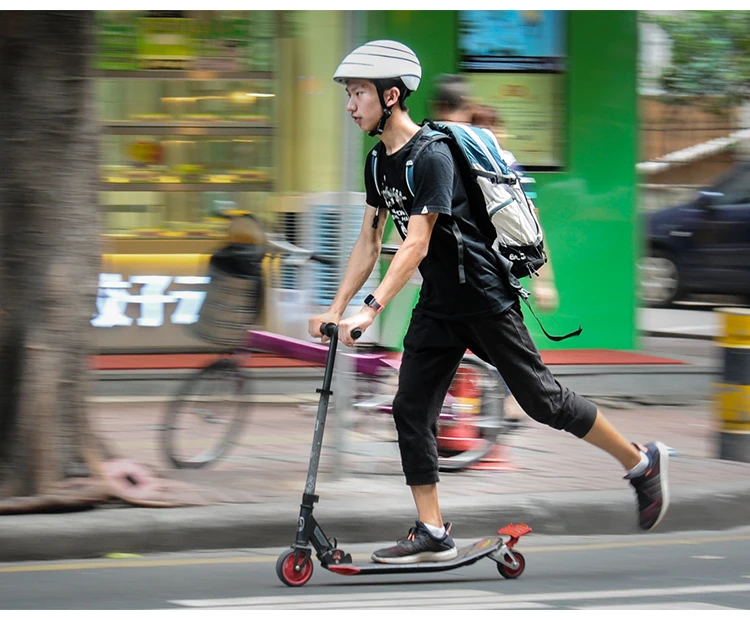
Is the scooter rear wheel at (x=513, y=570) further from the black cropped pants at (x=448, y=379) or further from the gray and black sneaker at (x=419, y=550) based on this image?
the black cropped pants at (x=448, y=379)

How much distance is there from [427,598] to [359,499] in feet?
4.16

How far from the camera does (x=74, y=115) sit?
5906 millimetres

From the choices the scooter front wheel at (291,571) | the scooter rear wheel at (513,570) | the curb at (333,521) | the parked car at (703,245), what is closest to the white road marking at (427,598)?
the scooter front wheel at (291,571)

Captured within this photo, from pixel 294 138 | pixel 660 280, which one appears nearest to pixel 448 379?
pixel 294 138

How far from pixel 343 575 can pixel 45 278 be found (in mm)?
1920

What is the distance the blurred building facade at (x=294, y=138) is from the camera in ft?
33.0

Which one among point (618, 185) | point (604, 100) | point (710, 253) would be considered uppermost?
point (604, 100)

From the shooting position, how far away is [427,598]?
15.9ft

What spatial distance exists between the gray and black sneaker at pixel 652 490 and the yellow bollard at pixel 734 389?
2157mm

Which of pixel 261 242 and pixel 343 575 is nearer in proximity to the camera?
pixel 343 575
